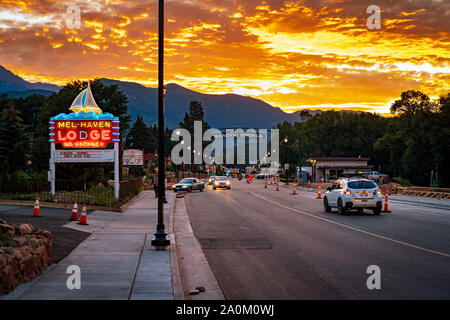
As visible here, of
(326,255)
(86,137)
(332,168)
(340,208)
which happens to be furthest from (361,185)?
(332,168)

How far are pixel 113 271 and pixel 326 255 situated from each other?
5210mm

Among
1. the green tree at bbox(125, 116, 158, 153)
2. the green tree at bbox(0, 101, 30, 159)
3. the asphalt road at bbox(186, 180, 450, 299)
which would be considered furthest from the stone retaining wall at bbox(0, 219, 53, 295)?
the green tree at bbox(125, 116, 158, 153)

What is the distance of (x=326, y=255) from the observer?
13047 mm

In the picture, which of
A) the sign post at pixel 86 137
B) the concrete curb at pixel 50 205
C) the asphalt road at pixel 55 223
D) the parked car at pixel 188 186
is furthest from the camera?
the parked car at pixel 188 186

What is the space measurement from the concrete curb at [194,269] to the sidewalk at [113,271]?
0.36 metres

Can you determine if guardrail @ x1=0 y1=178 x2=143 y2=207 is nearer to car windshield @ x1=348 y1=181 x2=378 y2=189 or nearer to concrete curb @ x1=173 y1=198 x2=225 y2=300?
concrete curb @ x1=173 y1=198 x2=225 y2=300

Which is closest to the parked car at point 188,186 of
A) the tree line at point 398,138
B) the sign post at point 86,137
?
the sign post at point 86,137

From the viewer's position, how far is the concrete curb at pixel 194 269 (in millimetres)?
A: 9141

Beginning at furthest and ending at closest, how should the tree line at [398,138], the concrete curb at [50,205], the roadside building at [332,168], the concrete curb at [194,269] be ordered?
the roadside building at [332,168] < the tree line at [398,138] < the concrete curb at [50,205] < the concrete curb at [194,269]

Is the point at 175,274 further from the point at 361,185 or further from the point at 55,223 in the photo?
the point at 361,185

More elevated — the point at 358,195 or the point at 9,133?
the point at 9,133

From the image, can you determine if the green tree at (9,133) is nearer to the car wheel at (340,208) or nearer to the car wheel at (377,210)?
the car wheel at (340,208)

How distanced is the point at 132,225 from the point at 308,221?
708 cm
